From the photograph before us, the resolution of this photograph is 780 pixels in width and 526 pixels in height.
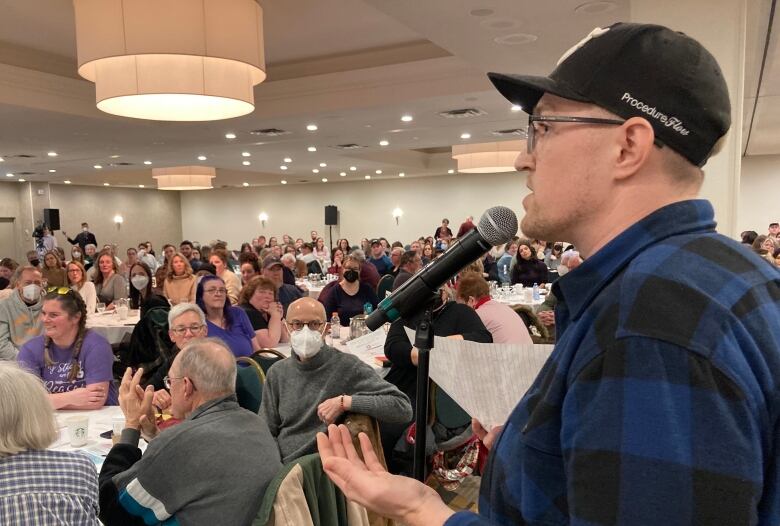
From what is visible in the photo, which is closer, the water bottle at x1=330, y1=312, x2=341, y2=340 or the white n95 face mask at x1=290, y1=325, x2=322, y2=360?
the white n95 face mask at x1=290, y1=325, x2=322, y2=360

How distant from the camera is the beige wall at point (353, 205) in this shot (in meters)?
22.5

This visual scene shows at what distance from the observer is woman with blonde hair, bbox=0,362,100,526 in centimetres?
179

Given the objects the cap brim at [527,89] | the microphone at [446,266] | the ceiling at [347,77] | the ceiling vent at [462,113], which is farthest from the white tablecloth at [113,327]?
the cap brim at [527,89]

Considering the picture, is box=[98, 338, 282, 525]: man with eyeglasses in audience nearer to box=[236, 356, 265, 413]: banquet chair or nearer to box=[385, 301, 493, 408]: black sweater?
box=[236, 356, 265, 413]: banquet chair

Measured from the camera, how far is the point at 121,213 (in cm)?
2534

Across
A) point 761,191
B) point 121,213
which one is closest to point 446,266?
point 761,191

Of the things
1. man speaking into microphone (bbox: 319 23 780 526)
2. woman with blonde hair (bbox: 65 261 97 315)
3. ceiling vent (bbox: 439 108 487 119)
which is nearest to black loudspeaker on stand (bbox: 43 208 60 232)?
woman with blonde hair (bbox: 65 261 97 315)

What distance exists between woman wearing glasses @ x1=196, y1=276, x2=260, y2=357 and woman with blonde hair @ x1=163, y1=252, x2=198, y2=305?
2.07 metres

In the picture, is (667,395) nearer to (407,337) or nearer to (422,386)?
(422,386)

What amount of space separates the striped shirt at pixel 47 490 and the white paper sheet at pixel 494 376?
4.24 ft

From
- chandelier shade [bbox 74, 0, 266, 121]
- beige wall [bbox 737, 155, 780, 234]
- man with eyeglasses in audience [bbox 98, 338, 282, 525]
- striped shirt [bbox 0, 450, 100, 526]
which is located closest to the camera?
striped shirt [bbox 0, 450, 100, 526]

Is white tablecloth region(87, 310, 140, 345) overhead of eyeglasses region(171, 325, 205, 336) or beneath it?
beneath

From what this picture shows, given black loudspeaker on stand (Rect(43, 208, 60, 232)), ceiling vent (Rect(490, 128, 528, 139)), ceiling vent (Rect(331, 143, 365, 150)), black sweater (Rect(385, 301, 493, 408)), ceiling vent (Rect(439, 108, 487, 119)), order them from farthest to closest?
black loudspeaker on stand (Rect(43, 208, 60, 232)) < ceiling vent (Rect(331, 143, 365, 150)) < ceiling vent (Rect(490, 128, 528, 139)) < ceiling vent (Rect(439, 108, 487, 119)) < black sweater (Rect(385, 301, 493, 408))

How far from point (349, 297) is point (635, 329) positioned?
6284 millimetres
